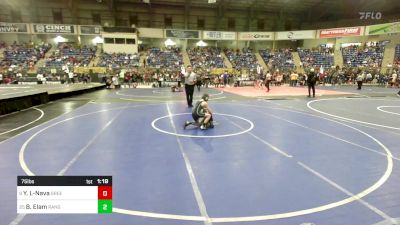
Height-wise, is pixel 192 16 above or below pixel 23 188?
above

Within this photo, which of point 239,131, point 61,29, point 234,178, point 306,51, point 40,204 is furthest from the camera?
point 306,51

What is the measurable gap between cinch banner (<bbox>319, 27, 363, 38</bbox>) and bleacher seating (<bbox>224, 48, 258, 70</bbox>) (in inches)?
430

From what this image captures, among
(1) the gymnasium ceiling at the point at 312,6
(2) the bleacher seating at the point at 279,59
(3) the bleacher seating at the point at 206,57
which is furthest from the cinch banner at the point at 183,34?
(2) the bleacher seating at the point at 279,59

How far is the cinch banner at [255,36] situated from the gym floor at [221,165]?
3579cm

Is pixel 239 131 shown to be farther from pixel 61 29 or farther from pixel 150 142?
pixel 61 29

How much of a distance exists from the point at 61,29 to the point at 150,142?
1531 inches

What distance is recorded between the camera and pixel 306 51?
43219 mm

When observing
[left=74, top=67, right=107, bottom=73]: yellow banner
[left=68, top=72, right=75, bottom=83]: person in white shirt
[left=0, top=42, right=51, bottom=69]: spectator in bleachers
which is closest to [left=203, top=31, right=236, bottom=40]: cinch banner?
[left=74, top=67, right=107, bottom=73]: yellow banner

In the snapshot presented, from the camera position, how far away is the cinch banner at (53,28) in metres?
38.6

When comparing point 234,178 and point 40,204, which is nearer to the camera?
point 40,204

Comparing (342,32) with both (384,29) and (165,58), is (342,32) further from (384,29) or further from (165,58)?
(165,58)

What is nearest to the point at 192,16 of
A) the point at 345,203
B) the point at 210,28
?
the point at 210,28

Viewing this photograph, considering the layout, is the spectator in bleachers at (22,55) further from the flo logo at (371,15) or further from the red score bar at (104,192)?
the flo logo at (371,15)

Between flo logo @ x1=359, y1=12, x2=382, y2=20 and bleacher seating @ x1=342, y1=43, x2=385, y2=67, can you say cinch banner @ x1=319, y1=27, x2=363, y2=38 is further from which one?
flo logo @ x1=359, y1=12, x2=382, y2=20
